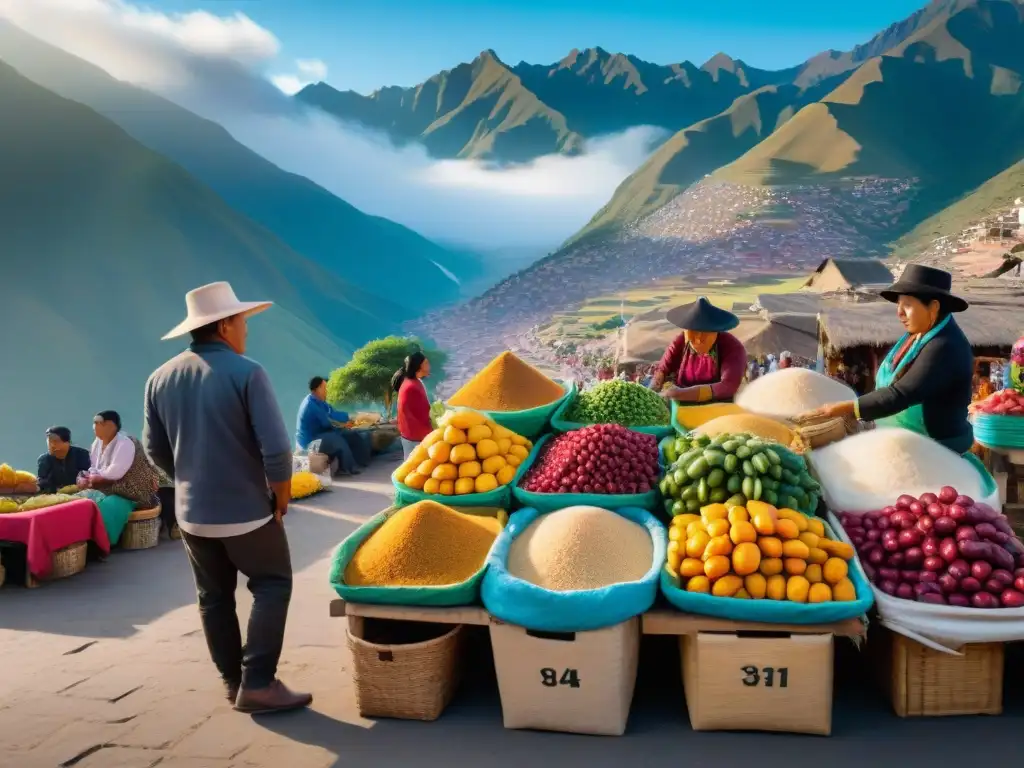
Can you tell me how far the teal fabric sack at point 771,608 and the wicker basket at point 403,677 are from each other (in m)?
0.76

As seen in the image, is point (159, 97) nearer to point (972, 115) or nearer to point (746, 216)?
point (746, 216)

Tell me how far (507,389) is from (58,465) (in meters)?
3.43

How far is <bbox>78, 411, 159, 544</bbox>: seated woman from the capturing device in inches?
195

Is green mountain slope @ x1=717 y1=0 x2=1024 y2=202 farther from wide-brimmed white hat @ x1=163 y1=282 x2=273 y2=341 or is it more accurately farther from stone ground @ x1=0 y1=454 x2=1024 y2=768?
wide-brimmed white hat @ x1=163 y1=282 x2=273 y2=341

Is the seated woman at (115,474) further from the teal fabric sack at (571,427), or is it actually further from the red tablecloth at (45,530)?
the teal fabric sack at (571,427)

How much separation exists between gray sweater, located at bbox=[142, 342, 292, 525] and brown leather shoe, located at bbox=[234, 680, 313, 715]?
0.58 meters

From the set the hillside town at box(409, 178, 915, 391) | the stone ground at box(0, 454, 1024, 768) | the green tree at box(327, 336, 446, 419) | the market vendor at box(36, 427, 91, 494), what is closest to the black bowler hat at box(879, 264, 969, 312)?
the stone ground at box(0, 454, 1024, 768)

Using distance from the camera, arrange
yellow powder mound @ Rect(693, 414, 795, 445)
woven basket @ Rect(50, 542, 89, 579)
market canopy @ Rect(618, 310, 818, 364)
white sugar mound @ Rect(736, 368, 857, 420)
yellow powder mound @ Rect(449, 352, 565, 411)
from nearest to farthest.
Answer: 1. yellow powder mound @ Rect(693, 414, 795, 445)
2. white sugar mound @ Rect(736, 368, 857, 420)
3. yellow powder mound @ Rect(449, 352, 565, 411)
4. woven basket @ Rect(50, 542, 89, 579)
5. market canopy @ Rect(618, 310, 818, 364)

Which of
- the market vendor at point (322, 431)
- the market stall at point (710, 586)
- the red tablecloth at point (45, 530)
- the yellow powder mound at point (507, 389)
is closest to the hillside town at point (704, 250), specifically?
the market vendor at point (322, 431)

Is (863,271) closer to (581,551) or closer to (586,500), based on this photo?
(586,500)

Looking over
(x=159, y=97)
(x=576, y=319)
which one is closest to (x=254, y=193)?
(x=159, y=97)

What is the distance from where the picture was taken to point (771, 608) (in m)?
2.22

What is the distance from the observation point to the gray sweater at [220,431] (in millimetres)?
2383

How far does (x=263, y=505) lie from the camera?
248 cm
